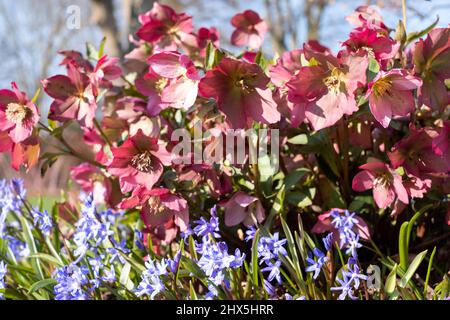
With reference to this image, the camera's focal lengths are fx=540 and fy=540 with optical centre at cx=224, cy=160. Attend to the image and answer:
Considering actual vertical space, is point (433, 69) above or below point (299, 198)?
above

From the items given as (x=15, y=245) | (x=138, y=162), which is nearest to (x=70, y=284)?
(x=138, y=162)

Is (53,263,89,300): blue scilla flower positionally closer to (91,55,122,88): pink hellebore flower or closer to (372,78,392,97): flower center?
(91,55,122,88): pink hellebore flower

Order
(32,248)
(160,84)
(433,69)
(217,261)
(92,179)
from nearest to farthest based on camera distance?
1. (217,261)
2. (433,69)
3. (160,84)
4. (32,248)
5. (92,179)

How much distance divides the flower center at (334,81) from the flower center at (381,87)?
54 mm

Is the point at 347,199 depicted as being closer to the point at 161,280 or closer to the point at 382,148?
the point at 382,148

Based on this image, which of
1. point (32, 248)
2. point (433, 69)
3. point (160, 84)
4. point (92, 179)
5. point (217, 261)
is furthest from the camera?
point (92, 179)

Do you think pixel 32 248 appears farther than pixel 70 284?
Result: Yes

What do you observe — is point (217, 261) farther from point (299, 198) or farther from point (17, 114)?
point (17, 114)

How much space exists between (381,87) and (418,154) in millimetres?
169

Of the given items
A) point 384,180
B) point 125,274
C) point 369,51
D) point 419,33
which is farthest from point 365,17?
point 125,274

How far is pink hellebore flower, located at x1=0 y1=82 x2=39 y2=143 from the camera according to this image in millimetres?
962

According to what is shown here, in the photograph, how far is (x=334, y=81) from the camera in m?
0.88

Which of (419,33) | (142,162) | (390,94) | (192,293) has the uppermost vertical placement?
(419,33)

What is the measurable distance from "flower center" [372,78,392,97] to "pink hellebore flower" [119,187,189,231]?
1.21 feet
